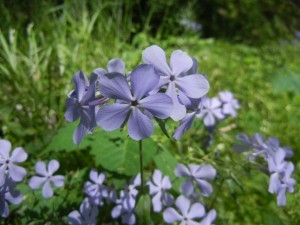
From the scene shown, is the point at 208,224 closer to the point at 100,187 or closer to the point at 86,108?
the point at 100,187

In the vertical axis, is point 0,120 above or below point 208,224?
below

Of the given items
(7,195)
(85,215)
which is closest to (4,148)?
(7,195)

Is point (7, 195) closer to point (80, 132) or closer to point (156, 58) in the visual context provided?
point (80, 132)

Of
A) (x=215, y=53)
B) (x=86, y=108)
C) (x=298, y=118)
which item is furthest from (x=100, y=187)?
(x=215, y=53)

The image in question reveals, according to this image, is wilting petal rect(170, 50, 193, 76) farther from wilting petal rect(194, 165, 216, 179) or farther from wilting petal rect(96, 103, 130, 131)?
wilting petal rect(194, 165, 216, 179)

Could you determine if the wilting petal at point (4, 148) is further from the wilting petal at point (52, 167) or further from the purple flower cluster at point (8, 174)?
the wilting petal at point (52, 167)

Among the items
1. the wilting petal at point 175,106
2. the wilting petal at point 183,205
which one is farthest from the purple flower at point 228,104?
the wilting petal at point 175,106

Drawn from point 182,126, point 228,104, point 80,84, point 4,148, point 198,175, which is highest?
point 80,84
